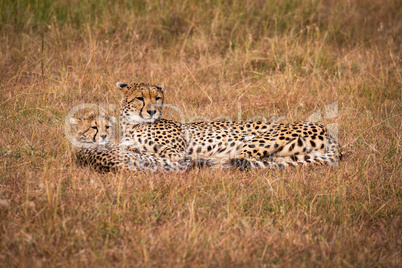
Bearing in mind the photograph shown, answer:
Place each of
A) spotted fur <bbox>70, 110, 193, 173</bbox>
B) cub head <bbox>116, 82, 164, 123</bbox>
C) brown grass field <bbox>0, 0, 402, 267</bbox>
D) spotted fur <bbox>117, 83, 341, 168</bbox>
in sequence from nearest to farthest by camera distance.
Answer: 1. brown grass field <bbox>0, 0, 402, 267</bbox>
2. spotted fur <bbox>70, 110, 193, 173</bbox>
3. spotted fur <bbox>117, 83, 341, 168</bbox>
4. cub head <bbox>116, 82, 164, 123</bbox>

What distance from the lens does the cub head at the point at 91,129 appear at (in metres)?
5.05

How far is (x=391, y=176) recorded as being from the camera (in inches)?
172

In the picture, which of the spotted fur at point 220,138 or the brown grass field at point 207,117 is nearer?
the brown grass field at point 207,117

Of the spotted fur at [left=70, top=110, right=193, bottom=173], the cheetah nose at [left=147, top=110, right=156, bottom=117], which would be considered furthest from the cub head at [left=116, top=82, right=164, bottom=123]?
the spotted fur at [left=70, top=110, right=193, bottom=173]

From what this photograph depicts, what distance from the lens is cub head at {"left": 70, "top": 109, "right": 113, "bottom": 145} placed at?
5051 millimetres

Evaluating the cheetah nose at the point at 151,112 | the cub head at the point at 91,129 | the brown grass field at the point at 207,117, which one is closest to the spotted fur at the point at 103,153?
the cub head at the point at 91,129

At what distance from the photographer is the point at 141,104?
531cm

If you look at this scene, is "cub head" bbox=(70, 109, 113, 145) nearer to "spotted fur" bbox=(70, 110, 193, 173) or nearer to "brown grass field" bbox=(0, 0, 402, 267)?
"spotted fur" bbox=(70, 110, 193, 173)

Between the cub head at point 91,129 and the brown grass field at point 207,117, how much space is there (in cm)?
21

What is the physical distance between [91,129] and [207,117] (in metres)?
1.57

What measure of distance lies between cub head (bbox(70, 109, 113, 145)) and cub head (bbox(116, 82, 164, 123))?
31 cm

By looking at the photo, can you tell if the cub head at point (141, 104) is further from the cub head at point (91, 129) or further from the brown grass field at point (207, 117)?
the brown grass field at point (207, 117)

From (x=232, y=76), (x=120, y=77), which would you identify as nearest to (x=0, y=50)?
(x=120, y=77)

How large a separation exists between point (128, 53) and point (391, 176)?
4.34 meters
